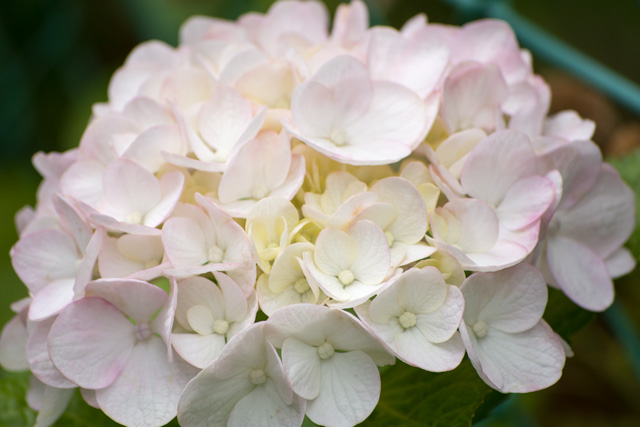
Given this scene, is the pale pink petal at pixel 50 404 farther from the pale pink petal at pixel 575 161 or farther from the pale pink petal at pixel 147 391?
the pale pink petal at pixel 575 161

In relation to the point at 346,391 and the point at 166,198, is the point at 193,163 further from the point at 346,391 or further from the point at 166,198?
the point at 346,391

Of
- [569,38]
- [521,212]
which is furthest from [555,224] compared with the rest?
[569,38]

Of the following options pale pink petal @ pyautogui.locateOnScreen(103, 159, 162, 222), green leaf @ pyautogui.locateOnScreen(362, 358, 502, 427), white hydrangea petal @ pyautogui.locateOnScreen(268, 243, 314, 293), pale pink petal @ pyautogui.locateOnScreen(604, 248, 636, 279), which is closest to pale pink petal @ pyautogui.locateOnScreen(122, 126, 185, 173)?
pale pink petal @ pyautogui.locateOnScreen(103, 159, 162, 222)

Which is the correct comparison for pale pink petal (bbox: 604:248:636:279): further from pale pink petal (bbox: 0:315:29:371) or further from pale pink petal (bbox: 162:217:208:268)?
pale pink petal (bbox: 0:315:29:371)

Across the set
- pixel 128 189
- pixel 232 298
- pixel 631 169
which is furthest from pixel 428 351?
pixel 631 169

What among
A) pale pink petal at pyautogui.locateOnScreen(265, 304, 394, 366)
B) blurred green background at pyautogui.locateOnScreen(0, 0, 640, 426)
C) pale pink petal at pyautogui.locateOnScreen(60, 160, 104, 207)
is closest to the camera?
pale pink petal at pyautogui.locateOnScreen(265, 304, 394, 366)

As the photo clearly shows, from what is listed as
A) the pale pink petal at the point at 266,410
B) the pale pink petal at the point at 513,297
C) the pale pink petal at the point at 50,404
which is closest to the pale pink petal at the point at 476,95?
the pale pink petal at the point at 513,297

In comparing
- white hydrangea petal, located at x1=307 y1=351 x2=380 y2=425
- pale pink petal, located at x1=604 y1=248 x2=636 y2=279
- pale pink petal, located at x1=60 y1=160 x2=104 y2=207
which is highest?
pale pink petal, located at x1=60 y1=160 x2=104 y2=207

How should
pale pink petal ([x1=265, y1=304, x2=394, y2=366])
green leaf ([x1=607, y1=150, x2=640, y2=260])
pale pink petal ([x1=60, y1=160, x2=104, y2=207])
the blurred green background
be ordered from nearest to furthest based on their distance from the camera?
1. pale pink petal ([x1=265, y1=304, x2=394, y2=366])
2. pale pink petal ([x1=60, y1=160, x2=104, y2=207])
3. green leaf ([x1=607, y1=150, x2=640, y2=260])
4. the blurred green background
